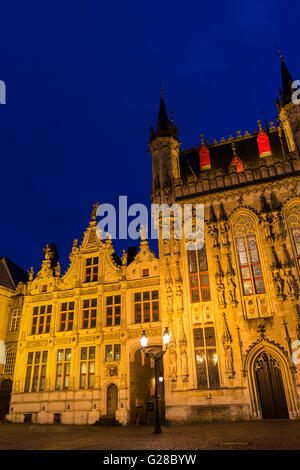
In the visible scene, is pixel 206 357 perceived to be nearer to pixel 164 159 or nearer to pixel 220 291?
pixel 220 291

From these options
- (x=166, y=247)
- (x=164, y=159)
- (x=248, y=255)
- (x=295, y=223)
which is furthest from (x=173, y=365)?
(x=164, y=159)

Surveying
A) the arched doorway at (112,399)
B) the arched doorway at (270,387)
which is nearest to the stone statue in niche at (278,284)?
the arched doorway at (270,387)

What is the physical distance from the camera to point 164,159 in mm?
29266

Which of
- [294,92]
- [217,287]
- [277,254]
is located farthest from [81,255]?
[294,92]

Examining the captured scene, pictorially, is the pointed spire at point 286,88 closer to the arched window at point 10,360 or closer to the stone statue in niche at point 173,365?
the stone statue in niche at point 173,365

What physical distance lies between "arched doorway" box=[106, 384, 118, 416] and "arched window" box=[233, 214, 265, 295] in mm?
11873

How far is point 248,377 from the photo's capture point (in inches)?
838

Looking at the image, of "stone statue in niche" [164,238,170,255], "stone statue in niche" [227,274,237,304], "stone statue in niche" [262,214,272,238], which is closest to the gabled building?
"stone statue in niche" [164,238,170,255]

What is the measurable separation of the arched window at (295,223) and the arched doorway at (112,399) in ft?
53.2

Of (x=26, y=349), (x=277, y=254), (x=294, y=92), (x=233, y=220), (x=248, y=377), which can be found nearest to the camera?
(x=248, y=377)

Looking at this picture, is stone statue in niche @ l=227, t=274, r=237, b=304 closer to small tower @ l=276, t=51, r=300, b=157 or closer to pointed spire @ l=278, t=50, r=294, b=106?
small tower @ l=276, t=51, r=300, b=157
